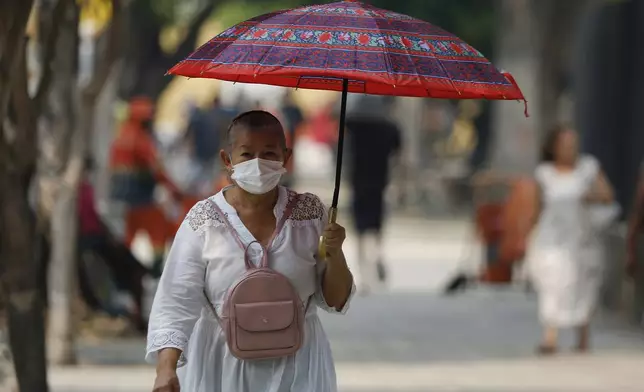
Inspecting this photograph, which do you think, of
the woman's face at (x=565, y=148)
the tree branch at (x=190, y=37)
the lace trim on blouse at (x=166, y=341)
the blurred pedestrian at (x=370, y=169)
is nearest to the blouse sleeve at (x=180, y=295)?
the lace trim on blouse at (x=166, y=341)

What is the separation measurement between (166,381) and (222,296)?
0.32 metres

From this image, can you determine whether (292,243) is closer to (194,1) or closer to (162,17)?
(162,17)

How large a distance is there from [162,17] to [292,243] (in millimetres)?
19421

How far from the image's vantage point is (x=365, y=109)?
56.9 ft

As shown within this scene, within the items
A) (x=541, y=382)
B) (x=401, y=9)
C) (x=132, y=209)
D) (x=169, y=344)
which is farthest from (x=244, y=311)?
(x=401, y=9)

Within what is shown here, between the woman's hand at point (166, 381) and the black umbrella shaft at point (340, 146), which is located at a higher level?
the black umbrella shaft at point (340, 146)

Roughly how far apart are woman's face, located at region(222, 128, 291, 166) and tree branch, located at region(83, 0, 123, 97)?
5.14 m

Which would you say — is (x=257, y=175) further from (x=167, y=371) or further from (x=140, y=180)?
(x=140, y=180)

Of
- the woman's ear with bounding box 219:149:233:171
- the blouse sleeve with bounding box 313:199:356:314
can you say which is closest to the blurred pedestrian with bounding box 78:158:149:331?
the woman's ear with bounding box 219:149:233:171

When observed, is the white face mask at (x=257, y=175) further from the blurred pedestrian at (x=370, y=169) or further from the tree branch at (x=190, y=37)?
the tree branch at (x=190, y=37)

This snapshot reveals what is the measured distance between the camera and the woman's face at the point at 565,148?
11805mm

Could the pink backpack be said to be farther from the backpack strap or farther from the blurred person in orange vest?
the blurred person in orange vest

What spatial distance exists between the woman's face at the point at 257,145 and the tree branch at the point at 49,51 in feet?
7.50

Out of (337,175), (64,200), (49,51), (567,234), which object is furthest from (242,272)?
(567,234)
